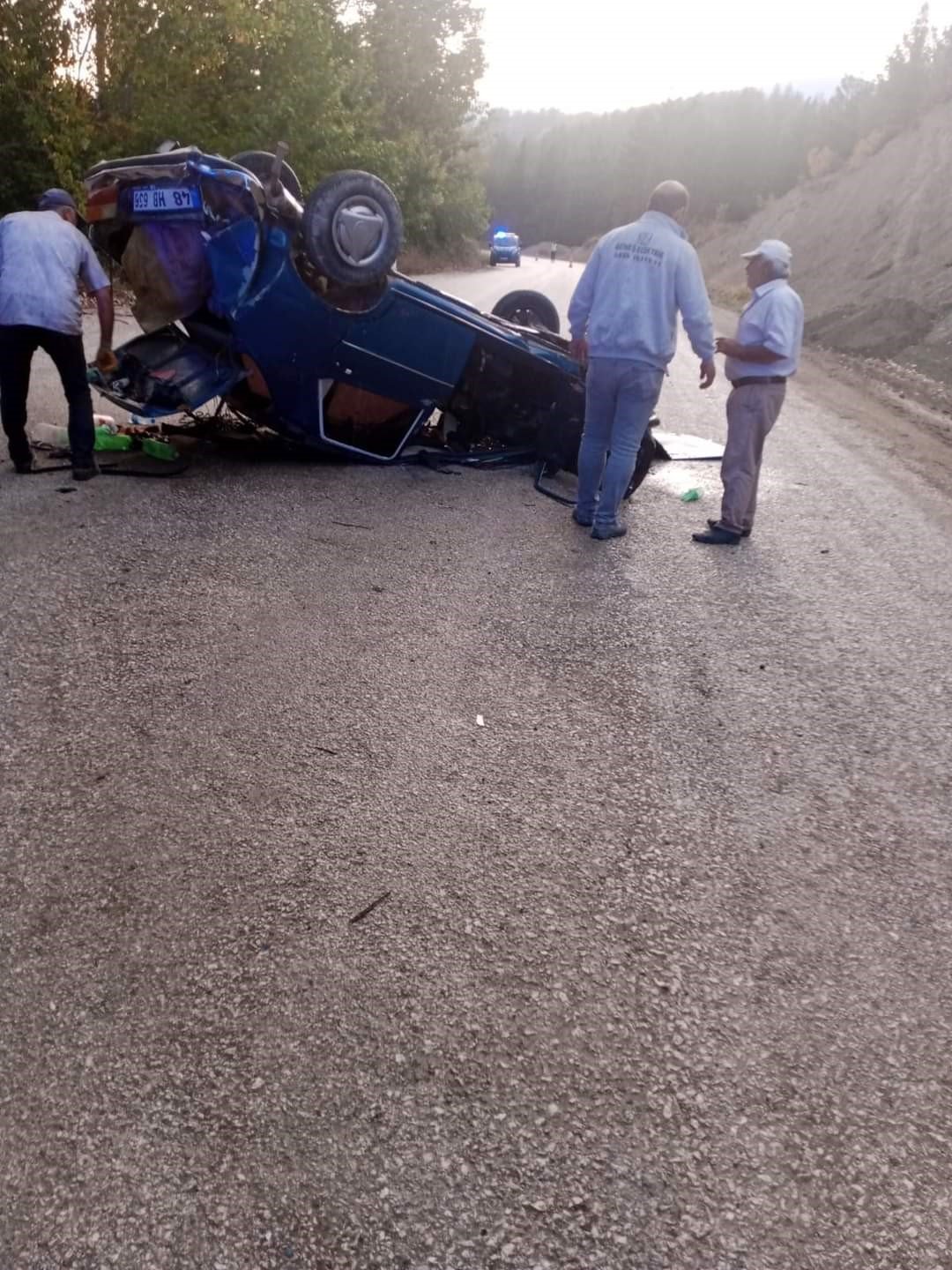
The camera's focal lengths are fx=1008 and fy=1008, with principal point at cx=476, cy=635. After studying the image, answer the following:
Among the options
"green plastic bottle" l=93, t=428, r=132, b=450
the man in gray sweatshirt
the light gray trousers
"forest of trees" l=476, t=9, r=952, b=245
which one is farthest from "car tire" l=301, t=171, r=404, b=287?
"forest of trees" l=476, t=9, r=952, b=245

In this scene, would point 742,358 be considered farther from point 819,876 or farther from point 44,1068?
point 44,1068

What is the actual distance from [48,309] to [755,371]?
4366 millimetres

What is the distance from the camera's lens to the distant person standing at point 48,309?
6082 mm

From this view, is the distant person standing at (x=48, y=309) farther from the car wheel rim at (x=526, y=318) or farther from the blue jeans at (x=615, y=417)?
the car wheel rim at (x=526, y=318)

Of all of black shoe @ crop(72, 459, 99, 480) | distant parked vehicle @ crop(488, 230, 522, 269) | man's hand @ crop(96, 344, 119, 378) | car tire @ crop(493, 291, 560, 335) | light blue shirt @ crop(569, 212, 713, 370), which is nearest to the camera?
light blue shirt @ crop(569, 212, 713, 370)

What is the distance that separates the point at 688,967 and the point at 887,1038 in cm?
50

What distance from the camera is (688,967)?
2.66 meters

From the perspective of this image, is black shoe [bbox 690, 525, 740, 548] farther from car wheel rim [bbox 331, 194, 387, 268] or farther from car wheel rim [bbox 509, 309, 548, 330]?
car wheel rim [bbox 509, 309, 548, 330]

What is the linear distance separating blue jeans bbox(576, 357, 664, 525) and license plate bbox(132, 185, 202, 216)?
2612mm

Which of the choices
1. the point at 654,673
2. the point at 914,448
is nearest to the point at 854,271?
the point at 914,448

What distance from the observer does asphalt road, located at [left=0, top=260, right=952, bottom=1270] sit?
200 centimetres

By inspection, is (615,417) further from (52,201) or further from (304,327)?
(52,201)

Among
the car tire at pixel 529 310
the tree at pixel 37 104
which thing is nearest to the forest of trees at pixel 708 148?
the tree at pixel 37 104

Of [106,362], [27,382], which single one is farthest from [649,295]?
[27,382]
